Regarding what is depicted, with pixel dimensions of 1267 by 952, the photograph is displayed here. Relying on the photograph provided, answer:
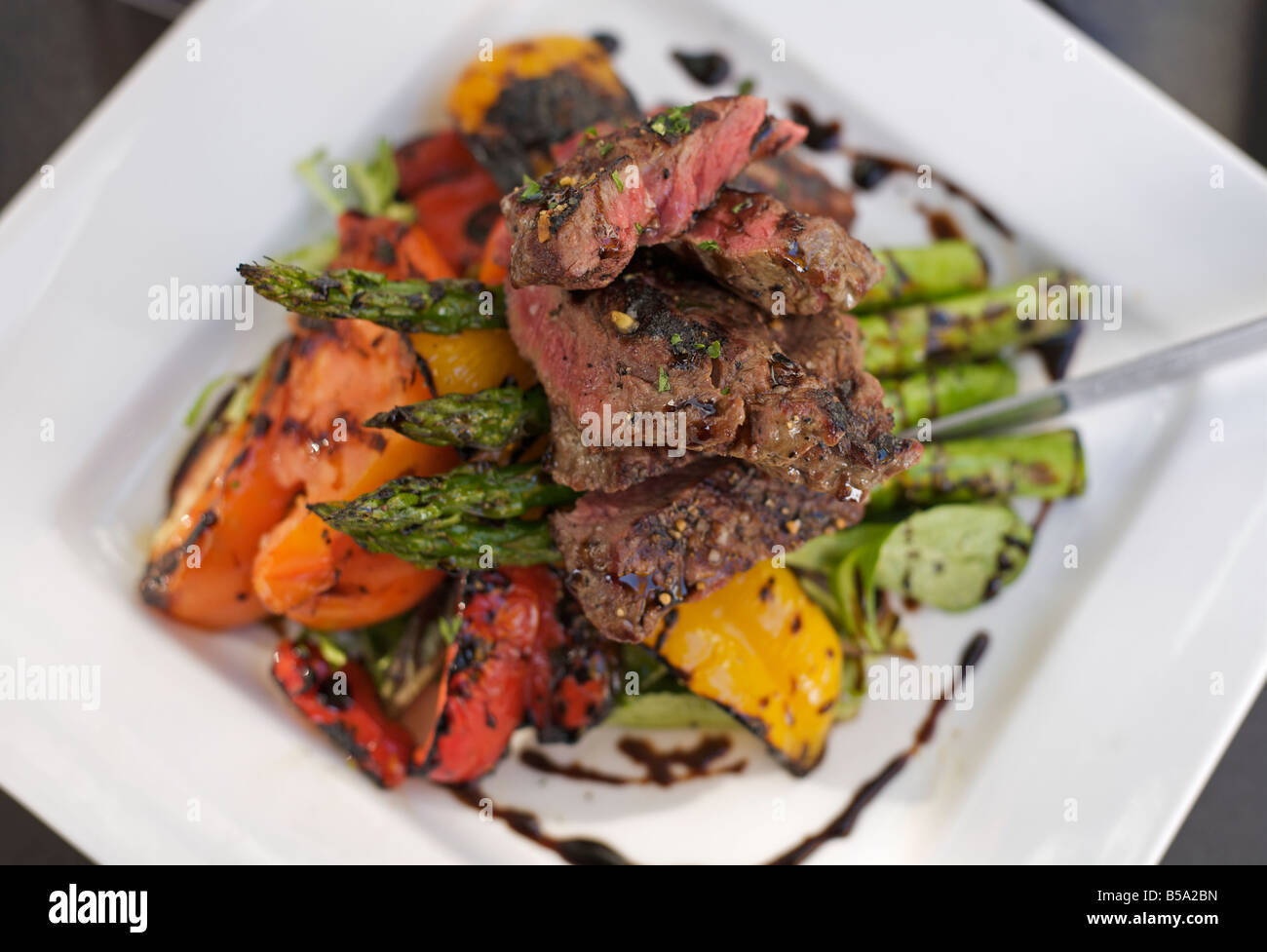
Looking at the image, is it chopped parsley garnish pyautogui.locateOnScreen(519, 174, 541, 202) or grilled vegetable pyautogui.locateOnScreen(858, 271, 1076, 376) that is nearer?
chopped parsley garnish pyautogui.locateOnScreen(519, 174, 541, 202)

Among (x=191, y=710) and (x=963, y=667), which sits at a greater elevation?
(x=963, y=667)

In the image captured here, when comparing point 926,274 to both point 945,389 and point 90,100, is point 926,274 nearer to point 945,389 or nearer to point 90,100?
point 945,389

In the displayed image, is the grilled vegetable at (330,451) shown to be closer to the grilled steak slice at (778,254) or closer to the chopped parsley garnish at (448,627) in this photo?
the chopped parsley garnish at (448,627)

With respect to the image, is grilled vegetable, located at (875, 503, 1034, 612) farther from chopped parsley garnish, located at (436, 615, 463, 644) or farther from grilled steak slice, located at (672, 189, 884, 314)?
chopped parsley garnish, located at (436, 615, 463, 644)

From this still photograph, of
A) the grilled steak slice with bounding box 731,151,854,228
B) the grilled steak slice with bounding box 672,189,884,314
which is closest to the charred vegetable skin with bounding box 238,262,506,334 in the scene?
the grilled steak slice with bounding box 672,189,884,314
